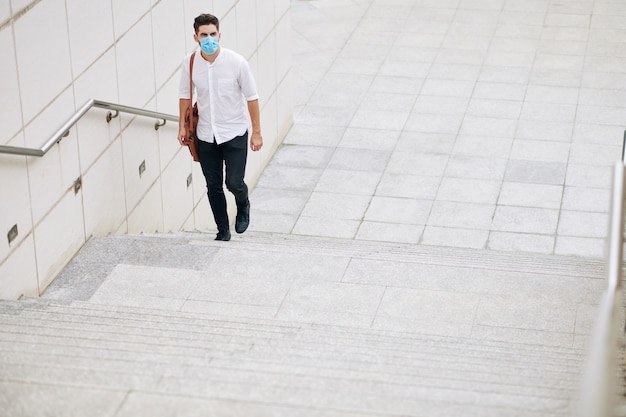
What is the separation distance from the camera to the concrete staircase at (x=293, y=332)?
4.30 meters

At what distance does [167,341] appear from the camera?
518 cm

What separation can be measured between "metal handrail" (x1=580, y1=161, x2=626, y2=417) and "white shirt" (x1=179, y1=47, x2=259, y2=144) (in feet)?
10.6

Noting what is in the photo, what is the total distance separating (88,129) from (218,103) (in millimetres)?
917

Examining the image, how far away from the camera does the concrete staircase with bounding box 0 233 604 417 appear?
4297 mm

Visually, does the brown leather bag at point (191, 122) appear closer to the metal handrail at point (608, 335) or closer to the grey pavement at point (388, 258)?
the grey pavement at point (388, 258)

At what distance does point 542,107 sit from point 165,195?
5.83 m

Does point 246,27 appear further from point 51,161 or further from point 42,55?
point 42,55

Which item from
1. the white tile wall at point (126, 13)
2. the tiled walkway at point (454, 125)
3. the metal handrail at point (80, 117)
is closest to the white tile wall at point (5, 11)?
the metal handrail at point (80, 117)

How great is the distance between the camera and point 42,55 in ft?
20.9

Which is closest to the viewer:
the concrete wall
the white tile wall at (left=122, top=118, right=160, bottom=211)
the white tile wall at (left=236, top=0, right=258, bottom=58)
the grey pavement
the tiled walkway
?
the grey pavement

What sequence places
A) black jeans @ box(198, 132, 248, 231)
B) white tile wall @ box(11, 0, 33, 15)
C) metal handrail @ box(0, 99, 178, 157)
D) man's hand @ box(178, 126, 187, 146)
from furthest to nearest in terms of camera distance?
black jeans @ box(198, 132, 248, 231) → man's hand @ box(178, 126, 187, 146) → metal handrail @ box(0, 99, 178, 157) → white tile wall @ box(11, 0, 33, 15)

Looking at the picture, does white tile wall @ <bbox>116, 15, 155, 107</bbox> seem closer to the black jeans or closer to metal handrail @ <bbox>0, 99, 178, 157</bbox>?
metal handrail @ <bbox>0, 99, 178, 157</bbox>

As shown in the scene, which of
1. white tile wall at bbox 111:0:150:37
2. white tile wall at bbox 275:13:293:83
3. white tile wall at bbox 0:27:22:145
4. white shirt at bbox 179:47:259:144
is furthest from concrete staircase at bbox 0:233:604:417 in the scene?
white tile wall at bbox 275:13:293:83

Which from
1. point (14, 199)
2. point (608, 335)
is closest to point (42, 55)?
point (14, 199)
